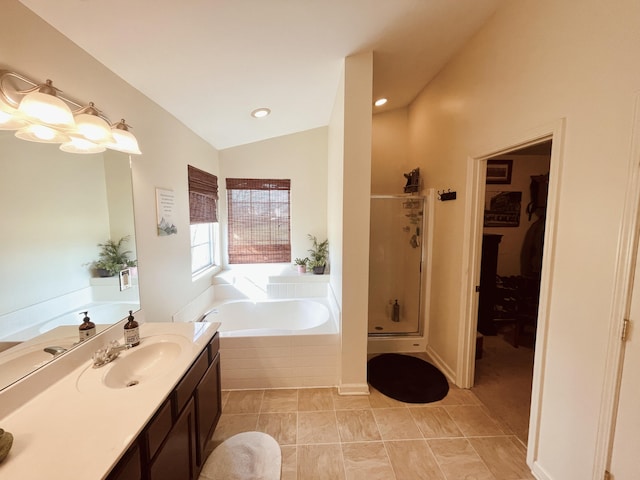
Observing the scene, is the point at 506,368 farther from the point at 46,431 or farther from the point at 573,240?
the point at 46,431

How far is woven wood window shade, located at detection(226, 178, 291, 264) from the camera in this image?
3.59 m

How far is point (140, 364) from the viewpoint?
1456mm

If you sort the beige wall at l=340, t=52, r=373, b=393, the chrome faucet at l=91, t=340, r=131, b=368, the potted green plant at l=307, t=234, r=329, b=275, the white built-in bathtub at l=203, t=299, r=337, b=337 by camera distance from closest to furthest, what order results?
the chrome faucet at l=91, t=340, r=131, b=368 → the beige wall at l=340, t=52, r=373, b=393 → the white built-in bathtub at l=203, t=299, r=337, b=337 → the potted green plant at l=307, t=234, r=329, b=275

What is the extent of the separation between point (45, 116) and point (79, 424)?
3.99ft

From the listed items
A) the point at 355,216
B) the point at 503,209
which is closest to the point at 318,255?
the point at 355,216

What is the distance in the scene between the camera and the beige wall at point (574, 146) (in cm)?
109

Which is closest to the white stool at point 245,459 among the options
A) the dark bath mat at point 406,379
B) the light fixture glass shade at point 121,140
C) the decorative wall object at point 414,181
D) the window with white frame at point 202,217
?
the dark bath mat at point 406,379

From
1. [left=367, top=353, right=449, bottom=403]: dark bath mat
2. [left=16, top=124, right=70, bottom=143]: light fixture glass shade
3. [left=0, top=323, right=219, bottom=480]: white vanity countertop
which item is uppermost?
[left=16, top=124, right=70, bottom=143]: light fixture glass shade

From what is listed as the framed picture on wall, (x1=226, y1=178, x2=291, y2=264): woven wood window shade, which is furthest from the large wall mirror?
the framed picture on wall

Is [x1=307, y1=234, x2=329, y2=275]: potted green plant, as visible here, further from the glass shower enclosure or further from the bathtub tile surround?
the bathtub tile surround

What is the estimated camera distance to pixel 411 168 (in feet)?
11.1

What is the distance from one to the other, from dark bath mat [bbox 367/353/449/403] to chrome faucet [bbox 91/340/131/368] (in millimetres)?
1982

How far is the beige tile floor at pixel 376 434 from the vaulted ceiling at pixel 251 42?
8.32 ft

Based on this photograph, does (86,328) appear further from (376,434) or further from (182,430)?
(376,434)
